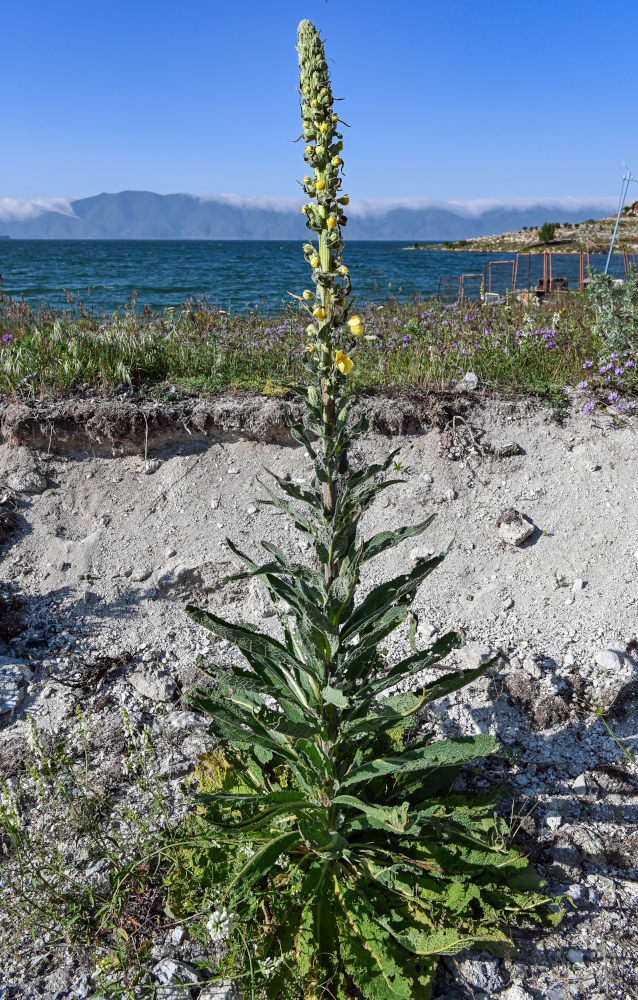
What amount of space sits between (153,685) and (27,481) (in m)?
2.45

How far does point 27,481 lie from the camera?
539cm

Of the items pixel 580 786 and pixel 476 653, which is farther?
pixel 476 653

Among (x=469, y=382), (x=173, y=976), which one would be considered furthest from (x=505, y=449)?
(x=173, y=976)

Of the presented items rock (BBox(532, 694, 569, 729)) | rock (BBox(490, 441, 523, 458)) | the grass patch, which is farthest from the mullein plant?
the grass patch

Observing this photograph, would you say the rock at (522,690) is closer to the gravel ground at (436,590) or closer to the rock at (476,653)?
the gravel ground at (436,590)

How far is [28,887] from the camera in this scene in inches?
110

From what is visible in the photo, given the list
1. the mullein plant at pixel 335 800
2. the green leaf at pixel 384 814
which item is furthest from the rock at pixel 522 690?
the green leaf at pixel 384 814

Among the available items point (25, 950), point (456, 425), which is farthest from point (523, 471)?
point (25, 950)

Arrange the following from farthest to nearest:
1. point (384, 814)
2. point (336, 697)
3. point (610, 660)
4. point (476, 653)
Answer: point (476, 653), point (610, 660), point (384, 814), point (336, 697)

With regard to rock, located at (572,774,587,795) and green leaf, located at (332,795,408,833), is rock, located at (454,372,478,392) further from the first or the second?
green leaf, located at (332,795,408,833)

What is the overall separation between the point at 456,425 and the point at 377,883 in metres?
3.88

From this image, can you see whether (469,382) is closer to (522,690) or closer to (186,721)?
(522,690)

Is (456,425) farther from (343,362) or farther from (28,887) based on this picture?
(28,887)

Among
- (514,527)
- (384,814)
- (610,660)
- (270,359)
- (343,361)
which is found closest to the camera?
(343,361)
